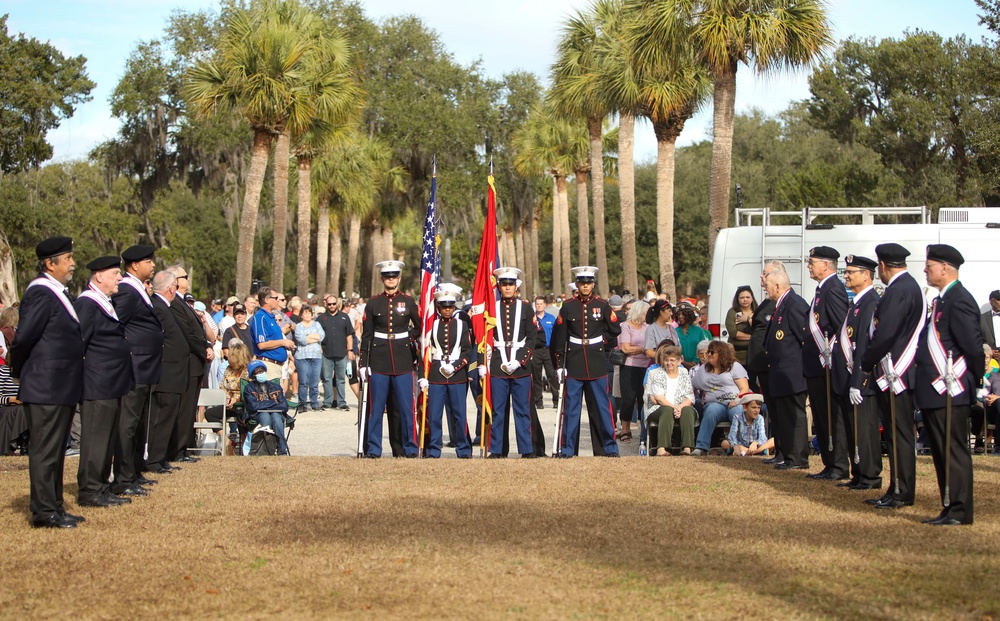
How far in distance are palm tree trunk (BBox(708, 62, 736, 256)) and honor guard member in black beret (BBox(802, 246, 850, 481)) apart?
11.6 metres

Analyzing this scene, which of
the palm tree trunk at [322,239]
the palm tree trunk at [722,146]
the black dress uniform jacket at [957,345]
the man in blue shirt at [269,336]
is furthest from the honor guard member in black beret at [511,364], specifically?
the palm tree trunk at [322,239]

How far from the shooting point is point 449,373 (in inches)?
532

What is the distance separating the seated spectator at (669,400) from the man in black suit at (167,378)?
5.23 meters

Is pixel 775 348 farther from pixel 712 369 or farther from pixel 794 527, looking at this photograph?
pixel 794 527

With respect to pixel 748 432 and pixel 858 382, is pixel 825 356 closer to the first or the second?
pixel 858 382

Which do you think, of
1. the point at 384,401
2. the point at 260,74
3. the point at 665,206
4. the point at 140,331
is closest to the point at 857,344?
the point at 384,401

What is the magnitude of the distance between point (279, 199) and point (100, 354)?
74.8ft

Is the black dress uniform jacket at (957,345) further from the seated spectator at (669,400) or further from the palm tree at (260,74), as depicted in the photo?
the palm tree at (260,74)

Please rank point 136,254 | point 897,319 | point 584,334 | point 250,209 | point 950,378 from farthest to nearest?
point 250,209
point 584,334
point 136,254
point 897,319
point 950,378

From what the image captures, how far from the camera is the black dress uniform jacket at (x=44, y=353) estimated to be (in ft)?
27.7

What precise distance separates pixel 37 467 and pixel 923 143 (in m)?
48.9

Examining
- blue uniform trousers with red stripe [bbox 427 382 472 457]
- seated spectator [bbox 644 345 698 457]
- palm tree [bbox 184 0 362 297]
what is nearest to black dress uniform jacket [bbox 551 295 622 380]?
seated spectator [bbox 644 345 698 457]

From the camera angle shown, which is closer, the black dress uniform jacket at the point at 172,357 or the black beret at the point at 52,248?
the black beret at the point at 52,248

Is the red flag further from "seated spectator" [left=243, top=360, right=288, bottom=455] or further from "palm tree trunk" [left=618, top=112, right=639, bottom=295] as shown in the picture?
"palm tree trunk" [left=618, top=112, right=639, bottom=295]
